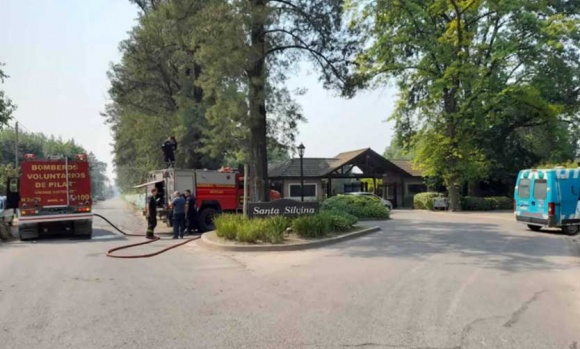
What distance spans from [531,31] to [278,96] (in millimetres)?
20458

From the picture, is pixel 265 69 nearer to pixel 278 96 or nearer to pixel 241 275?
pixel 278 96

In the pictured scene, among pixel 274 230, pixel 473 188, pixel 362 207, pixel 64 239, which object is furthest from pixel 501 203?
pixel 64 239

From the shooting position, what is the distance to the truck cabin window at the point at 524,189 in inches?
766

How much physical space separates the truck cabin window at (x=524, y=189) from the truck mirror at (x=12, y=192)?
18811 millimetres

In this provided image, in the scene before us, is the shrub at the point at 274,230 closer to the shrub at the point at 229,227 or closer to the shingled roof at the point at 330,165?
the shrub at the point at 229,227

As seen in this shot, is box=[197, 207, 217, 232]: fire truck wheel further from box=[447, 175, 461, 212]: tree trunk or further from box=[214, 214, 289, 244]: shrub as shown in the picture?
box=[447, 175, 461, 212]: tree trunk

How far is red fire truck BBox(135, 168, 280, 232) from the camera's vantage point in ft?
66.6

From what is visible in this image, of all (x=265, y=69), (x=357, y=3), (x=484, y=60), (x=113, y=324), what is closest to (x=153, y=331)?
(x=113, y=324)

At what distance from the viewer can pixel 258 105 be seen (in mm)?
18438

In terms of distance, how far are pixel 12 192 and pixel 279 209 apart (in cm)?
1033

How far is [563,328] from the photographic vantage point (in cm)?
634

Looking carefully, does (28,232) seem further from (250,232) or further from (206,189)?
(250,232)

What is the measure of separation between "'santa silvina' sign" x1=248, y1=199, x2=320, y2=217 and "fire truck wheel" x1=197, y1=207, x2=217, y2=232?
4.99 meters

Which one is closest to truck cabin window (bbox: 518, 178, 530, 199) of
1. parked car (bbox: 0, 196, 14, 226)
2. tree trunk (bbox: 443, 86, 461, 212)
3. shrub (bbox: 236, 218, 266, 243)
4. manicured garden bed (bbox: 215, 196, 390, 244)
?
manicured garden bed (bbox: 215, 196, 390, 244)
